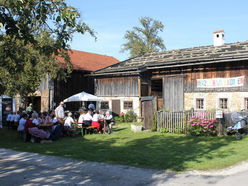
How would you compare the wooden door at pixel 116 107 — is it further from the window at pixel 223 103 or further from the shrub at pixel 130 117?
the window at pixel 223 103

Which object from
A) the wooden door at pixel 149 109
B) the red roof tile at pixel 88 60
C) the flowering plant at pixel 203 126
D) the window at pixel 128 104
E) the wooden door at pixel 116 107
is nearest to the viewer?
the flowering plant at pixel 203 126

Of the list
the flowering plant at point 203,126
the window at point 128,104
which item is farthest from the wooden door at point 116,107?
the flowering plant at point 203,126

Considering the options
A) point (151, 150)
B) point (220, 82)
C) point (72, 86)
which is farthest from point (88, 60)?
point (151, 150)

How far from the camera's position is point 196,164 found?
7.88 metres

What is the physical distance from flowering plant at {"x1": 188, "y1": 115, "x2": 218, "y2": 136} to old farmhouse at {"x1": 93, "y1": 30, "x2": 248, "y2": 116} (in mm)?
4511

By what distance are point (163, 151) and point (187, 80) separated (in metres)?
10.3

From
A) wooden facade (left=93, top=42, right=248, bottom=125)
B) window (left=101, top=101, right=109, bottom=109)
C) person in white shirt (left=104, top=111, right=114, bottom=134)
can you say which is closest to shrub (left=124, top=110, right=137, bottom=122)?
wooden facade (left=93, top=42, right=248, bottom=125)

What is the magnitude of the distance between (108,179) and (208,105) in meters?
13.1

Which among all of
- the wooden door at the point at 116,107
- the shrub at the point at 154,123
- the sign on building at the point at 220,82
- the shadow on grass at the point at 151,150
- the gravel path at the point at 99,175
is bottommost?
the gravel path at the point at 99,175

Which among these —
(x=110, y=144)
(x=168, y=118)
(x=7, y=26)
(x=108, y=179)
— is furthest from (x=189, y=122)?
(x=7, y=26)

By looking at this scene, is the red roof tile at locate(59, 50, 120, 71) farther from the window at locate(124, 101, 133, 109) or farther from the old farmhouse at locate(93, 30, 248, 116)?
the window at locate(124, 101, 133, 109)

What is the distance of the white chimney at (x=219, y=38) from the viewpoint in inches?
857

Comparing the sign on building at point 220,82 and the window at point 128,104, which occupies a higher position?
the sign on building at point 220,82

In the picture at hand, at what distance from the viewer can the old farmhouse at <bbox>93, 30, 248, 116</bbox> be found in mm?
17125
